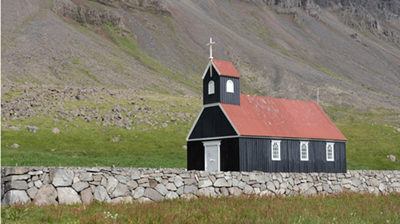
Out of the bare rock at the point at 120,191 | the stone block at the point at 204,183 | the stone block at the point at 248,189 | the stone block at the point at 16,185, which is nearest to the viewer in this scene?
the stone block at the point at 16,185

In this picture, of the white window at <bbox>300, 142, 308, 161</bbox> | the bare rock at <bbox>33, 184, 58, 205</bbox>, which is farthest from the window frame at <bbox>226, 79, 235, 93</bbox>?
the bare rock at <bbox>33, 184, 58, 205</bbox>

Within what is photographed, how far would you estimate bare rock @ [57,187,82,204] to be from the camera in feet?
61.3

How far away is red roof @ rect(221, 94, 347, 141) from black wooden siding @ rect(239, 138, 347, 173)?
2.22 feet

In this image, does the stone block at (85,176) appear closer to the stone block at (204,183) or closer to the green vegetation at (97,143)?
the stone block at (204,183)

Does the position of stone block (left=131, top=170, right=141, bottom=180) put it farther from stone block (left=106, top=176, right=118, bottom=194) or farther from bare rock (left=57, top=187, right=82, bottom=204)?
bare rock (left=57, top=187, right=82, bottom=204)

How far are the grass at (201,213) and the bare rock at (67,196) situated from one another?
1.92ft

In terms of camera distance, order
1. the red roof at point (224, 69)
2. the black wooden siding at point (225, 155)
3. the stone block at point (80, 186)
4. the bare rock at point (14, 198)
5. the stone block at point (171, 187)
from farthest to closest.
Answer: the red roof at point (224, 69), the black wooden siding at point (225, 155), the stone block at point (171, 187), the stone block at point (80, 186), the bare rock at point (14, 198)

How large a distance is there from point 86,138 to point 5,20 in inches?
4514

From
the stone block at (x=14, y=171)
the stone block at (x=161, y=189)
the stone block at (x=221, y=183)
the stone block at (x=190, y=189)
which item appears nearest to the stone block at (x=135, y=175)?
the stone block at (x=161, y=189)

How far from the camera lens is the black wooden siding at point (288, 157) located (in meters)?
34.0

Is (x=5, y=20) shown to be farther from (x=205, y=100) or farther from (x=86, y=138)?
(x=205, y=100)

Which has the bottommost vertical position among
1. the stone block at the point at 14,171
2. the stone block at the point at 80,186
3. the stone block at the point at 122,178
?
the stone block at the point at 80,186

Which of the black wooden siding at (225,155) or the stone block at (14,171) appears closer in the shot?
the stone block at (14,171)

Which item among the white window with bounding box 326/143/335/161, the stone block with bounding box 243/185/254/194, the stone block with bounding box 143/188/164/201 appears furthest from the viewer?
the white window with bounding box 326/143/335/161
